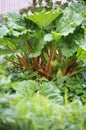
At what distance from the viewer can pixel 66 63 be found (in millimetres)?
2832

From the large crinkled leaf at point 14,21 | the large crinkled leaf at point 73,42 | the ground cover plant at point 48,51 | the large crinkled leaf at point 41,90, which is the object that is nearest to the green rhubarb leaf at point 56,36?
the ground cover plant at point 48,51

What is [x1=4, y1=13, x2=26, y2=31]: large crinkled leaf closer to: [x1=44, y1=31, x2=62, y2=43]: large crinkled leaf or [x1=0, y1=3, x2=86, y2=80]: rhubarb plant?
[x1=0, y1=3, x2=86, y2=80]: rhubarb plant

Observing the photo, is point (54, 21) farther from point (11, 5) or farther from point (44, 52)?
point (11, 5)

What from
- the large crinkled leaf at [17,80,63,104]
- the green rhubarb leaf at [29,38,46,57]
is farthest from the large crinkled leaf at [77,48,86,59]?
the large crinkled leaf at [17,80,63,104]

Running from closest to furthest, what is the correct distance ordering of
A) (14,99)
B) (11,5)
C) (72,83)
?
(14,99) < (72,83) < (11,5)

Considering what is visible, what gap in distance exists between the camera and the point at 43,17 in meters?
2.69

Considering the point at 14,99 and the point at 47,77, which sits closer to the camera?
the point at 14,99

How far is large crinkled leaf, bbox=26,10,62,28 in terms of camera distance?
2676mm

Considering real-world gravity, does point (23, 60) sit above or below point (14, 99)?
below

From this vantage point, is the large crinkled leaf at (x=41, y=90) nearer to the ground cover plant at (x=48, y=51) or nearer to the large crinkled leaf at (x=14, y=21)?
the ground cover plant at (x=48, y=51)

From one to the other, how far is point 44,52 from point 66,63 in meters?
0.21

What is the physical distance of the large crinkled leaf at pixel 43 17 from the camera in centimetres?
268

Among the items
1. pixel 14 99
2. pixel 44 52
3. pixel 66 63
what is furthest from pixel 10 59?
pixel 14 99

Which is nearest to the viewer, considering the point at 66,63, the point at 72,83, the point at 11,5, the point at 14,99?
the point at 14,99
